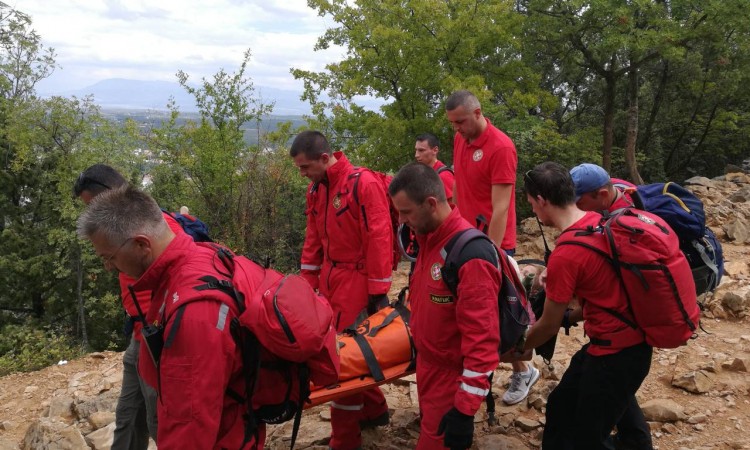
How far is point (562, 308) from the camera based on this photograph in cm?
290

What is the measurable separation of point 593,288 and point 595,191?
2.65 ft

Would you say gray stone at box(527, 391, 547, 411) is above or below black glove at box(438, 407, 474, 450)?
below

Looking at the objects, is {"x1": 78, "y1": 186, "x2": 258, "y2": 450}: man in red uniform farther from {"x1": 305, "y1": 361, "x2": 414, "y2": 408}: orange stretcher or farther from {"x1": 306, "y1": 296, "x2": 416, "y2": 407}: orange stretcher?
{"x1": 306, "y1": 296, "x2": 416, "y2": 407}: orange stretcher

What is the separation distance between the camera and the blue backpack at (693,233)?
11.2 ft

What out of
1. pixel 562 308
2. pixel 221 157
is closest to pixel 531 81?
pixel 221 157

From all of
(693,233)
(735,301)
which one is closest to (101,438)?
(693,233)

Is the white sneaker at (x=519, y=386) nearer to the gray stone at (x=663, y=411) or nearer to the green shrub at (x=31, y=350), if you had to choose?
the gray stone at (x=663, y=411)

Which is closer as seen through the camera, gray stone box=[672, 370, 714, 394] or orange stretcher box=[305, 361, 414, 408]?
orange stretcher box=[305, 361, 414, 408]

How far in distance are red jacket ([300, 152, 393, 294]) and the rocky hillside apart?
1325 mm

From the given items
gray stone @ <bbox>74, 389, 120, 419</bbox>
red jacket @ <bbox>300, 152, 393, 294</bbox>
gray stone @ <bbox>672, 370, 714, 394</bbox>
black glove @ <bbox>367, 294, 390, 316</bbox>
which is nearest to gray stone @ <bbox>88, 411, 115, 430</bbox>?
gray stone @ <bbox>74, 389, 120, 419</bbox>

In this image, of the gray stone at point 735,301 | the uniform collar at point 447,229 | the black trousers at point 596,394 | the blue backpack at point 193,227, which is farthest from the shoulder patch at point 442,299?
the gray stone at point 735,301

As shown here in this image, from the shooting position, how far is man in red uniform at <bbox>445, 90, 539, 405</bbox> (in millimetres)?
4297

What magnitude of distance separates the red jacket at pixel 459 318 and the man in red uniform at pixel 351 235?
1099 mm

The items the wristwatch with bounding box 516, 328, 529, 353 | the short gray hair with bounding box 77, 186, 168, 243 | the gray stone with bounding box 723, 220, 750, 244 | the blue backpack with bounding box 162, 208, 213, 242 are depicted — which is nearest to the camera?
the short gray hair with bounding box 77, 186, 168, 243
